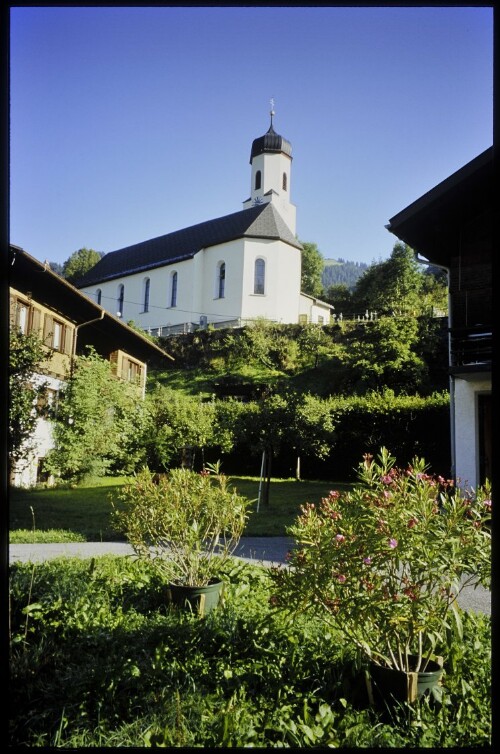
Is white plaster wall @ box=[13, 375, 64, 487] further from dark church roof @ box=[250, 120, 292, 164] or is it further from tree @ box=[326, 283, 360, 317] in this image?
tree @ box=[326, 283, 360, 317]

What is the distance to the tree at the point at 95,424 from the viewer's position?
426 cm

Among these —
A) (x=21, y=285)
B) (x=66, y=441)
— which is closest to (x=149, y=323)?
(x=66, y=441)

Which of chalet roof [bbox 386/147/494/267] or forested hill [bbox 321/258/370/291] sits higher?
chalet roof [bbox 386/147/494/267]

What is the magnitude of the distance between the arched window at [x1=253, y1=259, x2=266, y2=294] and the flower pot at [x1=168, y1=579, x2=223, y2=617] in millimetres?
4136

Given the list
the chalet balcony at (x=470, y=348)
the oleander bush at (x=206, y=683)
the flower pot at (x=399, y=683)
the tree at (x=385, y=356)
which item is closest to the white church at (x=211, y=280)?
the tree at (x=385, y=356)

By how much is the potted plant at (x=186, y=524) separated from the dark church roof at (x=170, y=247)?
2.15m

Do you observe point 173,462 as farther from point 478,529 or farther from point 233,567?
point 478,529

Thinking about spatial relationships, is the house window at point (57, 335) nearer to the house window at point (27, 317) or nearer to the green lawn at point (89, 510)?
the house window at point (27, 317)

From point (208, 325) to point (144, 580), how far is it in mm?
3580

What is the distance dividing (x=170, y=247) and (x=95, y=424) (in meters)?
2.90

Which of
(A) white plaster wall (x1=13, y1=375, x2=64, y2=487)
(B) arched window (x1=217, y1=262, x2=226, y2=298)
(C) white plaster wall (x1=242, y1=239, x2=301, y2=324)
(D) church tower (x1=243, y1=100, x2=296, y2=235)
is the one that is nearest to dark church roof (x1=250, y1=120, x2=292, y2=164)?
(D) church tower (x1=243, y1=100, x2=296, y2=235)

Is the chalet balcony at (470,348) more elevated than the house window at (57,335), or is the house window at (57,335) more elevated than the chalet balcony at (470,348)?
the chalet balcony at (470,348)

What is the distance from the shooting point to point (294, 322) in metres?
5.77

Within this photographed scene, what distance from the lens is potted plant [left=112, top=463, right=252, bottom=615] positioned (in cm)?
292
